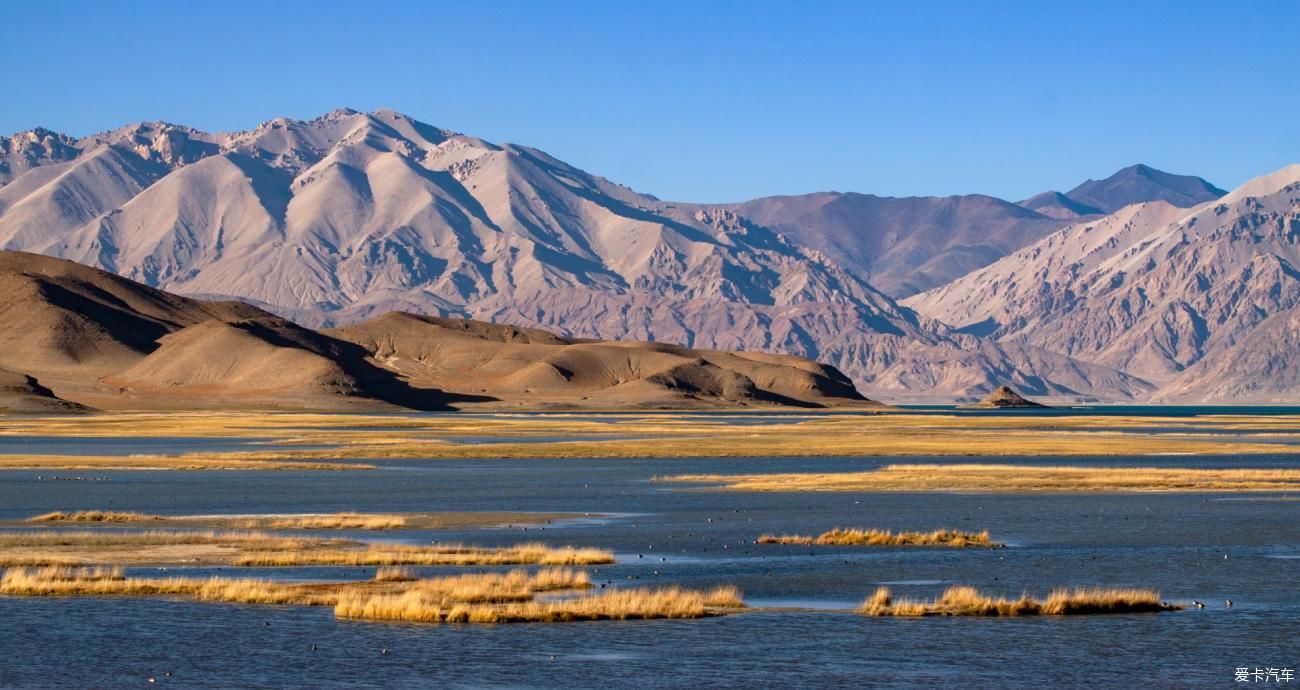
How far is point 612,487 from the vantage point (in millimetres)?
99562

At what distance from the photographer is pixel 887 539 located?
64.7 metres

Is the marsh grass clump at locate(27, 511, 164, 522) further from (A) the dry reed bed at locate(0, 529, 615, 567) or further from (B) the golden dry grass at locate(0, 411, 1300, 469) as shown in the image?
(B) the golden dry grass at locate(0, 411, 1300, 469)

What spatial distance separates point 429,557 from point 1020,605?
782 inches

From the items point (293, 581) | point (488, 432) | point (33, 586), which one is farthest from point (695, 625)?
point (488, 432)

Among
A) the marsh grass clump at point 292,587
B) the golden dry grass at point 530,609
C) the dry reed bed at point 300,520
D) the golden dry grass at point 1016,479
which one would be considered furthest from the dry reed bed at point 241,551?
the golden dry grass at point 1016,479

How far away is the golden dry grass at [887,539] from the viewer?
6378cm

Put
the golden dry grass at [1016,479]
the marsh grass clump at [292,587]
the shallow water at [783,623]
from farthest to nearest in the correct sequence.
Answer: the golden dry grass at [1016,479], the marsh grass clump at [292,587], the shallow water at [783,623]

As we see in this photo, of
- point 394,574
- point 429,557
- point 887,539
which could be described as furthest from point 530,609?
point 887,539

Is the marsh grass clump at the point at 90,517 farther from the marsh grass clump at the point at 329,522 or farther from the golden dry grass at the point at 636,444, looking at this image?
the golden dry grass at the point at 636,444

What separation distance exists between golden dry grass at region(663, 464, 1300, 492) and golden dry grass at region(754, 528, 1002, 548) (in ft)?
95.2

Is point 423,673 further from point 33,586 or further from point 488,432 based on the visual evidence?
point 488,432

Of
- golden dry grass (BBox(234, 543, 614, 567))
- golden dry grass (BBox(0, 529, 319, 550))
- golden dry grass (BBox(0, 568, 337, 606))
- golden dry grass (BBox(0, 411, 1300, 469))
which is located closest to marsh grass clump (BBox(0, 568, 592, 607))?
golden dry grass (BBox(0, 568, 337, 606))

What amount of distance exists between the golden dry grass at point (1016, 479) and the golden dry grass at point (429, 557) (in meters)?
37.1

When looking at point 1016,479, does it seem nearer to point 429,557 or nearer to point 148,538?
point 429,557
